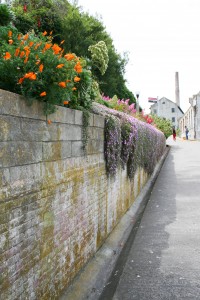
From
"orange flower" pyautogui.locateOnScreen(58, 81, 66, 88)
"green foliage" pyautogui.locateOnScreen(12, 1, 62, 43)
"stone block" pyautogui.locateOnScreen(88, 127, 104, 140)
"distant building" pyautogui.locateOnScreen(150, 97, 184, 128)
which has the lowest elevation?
"stone block" pyautogui.locateOnScreen(88, 127, 104, 140)

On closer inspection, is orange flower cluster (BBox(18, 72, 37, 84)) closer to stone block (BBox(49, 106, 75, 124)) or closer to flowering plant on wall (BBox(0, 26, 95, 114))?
flowering plant on wall (BBox(0, 26, 95, 114))

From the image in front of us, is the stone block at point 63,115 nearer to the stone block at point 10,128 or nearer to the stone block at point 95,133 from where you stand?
the stone block at point 10,128

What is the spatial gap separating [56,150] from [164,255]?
341cm

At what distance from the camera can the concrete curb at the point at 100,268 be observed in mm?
4252

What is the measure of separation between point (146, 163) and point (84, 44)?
2021cm

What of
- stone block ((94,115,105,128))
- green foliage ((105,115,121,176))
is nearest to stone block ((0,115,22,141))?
stone block ((94,115,105,128))

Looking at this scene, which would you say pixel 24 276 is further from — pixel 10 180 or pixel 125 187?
pixel 125 187

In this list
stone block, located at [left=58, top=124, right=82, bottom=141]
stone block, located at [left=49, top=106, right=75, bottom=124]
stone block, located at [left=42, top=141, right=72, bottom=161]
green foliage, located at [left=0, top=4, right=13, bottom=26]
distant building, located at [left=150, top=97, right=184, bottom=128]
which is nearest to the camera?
stone block, located at [left=42, top=141, right=72, bottom=161]

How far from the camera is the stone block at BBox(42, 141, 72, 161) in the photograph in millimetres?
3605

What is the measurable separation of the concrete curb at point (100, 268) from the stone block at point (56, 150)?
1.61 meters

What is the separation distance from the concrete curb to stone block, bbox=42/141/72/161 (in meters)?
1.61

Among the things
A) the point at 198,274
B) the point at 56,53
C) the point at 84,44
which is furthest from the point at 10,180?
the point at 84,44

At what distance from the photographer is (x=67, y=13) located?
30.3m

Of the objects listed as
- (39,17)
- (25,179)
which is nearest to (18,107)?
(25,179)
